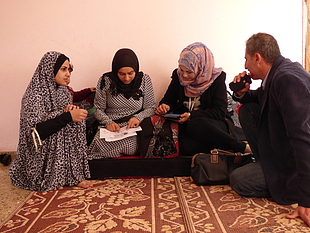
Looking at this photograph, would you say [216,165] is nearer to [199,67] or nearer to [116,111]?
[199,67]

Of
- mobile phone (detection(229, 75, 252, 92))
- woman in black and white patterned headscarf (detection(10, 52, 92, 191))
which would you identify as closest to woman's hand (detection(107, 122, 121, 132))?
woman in black and white patterned headscarf (detection(10, 52, 92, 191))

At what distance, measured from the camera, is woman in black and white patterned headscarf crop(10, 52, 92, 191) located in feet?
7.72

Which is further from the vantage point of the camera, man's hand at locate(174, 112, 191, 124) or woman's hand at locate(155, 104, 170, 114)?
woman's hand at locate(155, 104, 170, 114)

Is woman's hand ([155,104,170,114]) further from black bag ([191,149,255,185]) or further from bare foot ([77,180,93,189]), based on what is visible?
bare foot ([77,180,93,189])

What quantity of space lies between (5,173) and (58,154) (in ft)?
A: 2.50

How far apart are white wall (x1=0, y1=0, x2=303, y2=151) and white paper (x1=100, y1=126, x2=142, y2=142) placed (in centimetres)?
77

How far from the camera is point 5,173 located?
2.82 metres

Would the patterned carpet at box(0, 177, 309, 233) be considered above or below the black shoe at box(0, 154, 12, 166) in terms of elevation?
below

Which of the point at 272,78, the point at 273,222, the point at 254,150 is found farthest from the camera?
the point at 254,150

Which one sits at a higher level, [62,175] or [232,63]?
Answer: [232,63]

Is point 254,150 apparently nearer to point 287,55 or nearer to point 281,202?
point 281,202

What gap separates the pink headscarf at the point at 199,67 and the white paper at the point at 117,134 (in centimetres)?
60

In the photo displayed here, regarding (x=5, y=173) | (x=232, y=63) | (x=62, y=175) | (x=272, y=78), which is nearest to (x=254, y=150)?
(x=272, y=78)

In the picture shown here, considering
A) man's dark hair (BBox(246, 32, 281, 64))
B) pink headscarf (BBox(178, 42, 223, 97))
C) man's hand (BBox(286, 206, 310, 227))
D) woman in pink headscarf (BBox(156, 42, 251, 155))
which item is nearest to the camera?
man's hand (BBox(286, 206, 310, 227))
